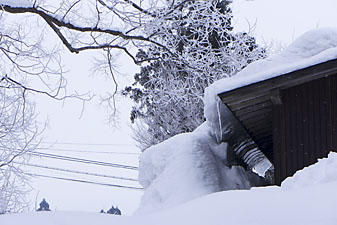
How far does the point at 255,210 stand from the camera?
320 cm

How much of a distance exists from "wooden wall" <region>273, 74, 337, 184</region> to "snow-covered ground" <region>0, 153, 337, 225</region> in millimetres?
3625

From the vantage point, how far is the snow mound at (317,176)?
3896mm

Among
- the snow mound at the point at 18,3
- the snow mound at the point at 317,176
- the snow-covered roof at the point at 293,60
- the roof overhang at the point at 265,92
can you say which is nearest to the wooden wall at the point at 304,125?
the roof overhang at the point at 265,92

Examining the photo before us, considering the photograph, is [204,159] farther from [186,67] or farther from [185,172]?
[186,67]

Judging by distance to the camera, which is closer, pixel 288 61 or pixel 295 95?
pixel 288 61

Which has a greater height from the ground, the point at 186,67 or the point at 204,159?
the point at 186,67

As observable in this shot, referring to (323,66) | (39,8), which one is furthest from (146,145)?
(323,66)

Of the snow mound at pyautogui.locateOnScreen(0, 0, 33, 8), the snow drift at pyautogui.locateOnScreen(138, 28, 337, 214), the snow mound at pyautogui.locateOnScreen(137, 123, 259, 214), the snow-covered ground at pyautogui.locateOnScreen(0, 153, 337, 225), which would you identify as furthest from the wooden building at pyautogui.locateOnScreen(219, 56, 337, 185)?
the snow mound at pyautogui.locateOnScreen(0, 0, 33, 8)

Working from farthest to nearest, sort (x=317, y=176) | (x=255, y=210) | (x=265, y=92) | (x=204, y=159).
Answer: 1. (x=204, y=159)
2. (x=265, y=92)
3. (x=317, y=176)
4. (x=255, y=210)

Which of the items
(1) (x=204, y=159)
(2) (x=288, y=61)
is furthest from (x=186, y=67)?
(2) (x=288, y=61)

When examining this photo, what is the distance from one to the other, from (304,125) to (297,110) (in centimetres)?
24

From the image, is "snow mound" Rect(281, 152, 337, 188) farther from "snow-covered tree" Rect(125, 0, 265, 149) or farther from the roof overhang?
"snow-covered tree" Rect(125, 0, 265, 149)

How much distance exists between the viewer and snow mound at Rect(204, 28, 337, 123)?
23.7 feet

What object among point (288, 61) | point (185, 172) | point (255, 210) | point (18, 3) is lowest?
point (255, 210)
